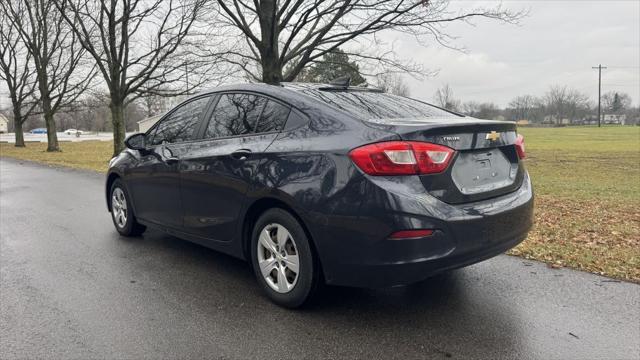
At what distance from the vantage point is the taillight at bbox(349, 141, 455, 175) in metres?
2.76

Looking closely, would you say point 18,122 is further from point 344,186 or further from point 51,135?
point 344,186

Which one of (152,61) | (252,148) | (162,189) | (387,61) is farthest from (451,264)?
(152,61)

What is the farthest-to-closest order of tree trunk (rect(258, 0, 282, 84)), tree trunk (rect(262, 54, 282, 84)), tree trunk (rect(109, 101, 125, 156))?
tree trunk (rect(109, 101, 125, 156))
tree trunk (rect(262, 54, 282, 84))
tree trunk (rect(258, 0, 282, 84))

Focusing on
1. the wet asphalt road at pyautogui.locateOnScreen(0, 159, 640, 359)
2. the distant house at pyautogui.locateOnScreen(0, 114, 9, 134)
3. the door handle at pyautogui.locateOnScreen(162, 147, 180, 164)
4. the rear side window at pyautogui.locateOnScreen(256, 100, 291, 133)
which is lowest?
the wet asphalt road at pyautogui.locateOnScreen(0, 159, 640, 359)

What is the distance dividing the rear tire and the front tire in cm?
233

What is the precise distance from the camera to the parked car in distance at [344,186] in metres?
2.76

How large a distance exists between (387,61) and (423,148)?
37.0ft

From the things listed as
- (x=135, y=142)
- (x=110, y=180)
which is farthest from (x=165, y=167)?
(x=110, y=180)

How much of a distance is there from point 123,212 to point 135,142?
3.15ft

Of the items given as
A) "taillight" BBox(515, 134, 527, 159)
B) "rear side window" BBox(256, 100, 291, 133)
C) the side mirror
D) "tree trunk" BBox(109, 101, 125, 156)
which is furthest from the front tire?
"tree trunk" BBox(109, 101, 125, 156)

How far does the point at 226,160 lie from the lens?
12.0ft

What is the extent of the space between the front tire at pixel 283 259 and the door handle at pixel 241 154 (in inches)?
18.1

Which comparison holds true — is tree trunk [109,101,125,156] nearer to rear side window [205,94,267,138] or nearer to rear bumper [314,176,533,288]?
rear side window [205,94,267,138]

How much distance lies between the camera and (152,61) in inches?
759
